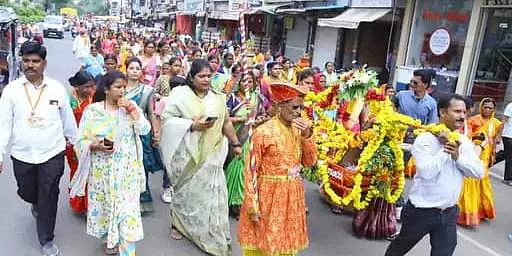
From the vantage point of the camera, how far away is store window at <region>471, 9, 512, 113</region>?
10.4 meters

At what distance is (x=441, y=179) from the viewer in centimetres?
320

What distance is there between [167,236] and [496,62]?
917 cm

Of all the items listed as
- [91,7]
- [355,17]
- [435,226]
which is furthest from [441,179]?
[91,7]

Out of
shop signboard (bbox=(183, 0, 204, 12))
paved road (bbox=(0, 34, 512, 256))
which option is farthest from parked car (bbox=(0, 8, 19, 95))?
shop signboard (bbox=(183, 0, 204, 12))

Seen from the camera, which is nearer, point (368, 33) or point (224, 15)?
point (368, 33)

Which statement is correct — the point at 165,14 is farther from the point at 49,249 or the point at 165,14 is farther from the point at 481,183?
the point at 49,249

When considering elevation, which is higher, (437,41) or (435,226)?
(437,41)

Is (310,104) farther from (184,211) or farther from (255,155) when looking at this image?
(255,155)

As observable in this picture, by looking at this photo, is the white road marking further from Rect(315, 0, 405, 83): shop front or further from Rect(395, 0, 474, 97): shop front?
Rect(315, 0, 405, 83): shop front

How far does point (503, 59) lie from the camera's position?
10570 millimetres

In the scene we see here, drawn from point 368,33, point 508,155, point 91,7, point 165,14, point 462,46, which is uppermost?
point 91,7

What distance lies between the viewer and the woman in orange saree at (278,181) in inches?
116

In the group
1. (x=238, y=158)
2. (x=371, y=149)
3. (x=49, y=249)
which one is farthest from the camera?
(x=238, y=158)

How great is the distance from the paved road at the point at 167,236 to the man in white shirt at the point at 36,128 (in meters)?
0.48
